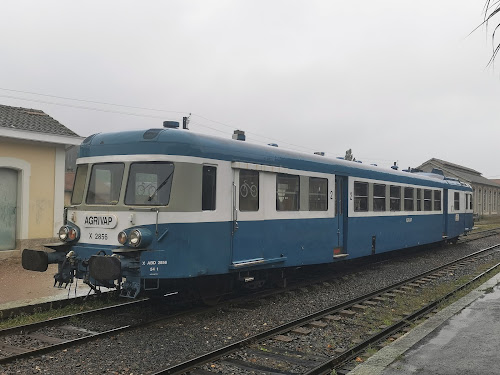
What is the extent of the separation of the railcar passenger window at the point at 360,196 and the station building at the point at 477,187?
129 ft

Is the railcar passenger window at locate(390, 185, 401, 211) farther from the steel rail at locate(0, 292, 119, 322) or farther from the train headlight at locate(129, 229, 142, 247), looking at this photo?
the train headlight at locate(129, 229, 142, 247)

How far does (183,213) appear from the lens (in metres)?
7.54

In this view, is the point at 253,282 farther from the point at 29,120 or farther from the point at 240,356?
the point at 29,120

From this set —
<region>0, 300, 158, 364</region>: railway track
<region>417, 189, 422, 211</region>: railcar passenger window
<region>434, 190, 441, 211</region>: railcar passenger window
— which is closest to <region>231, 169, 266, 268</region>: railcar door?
<region>0, 300, 158, 364</region>: railway track

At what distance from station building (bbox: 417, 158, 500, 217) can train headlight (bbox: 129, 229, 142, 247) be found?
153 feet

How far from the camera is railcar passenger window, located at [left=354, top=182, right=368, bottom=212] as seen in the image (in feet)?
40.6

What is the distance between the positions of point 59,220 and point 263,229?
8.31 metres

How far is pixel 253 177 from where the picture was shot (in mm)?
8953

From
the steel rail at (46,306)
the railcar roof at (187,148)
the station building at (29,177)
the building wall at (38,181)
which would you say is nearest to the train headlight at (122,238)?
the railcar roof at (187,148)

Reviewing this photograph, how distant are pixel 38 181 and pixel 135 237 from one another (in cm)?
848

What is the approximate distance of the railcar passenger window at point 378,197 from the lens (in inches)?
526

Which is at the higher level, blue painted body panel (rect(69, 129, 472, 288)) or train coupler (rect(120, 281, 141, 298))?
blue painted body panel (rect(69, 129, 472, 288))

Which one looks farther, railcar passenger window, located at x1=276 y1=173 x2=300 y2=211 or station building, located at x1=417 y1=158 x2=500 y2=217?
station building, located at x1=417 y1=158 x2=500 y2=217

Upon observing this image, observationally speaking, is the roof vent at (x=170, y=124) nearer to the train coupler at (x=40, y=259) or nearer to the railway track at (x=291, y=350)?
the train coupler at (x=40, y=259)
